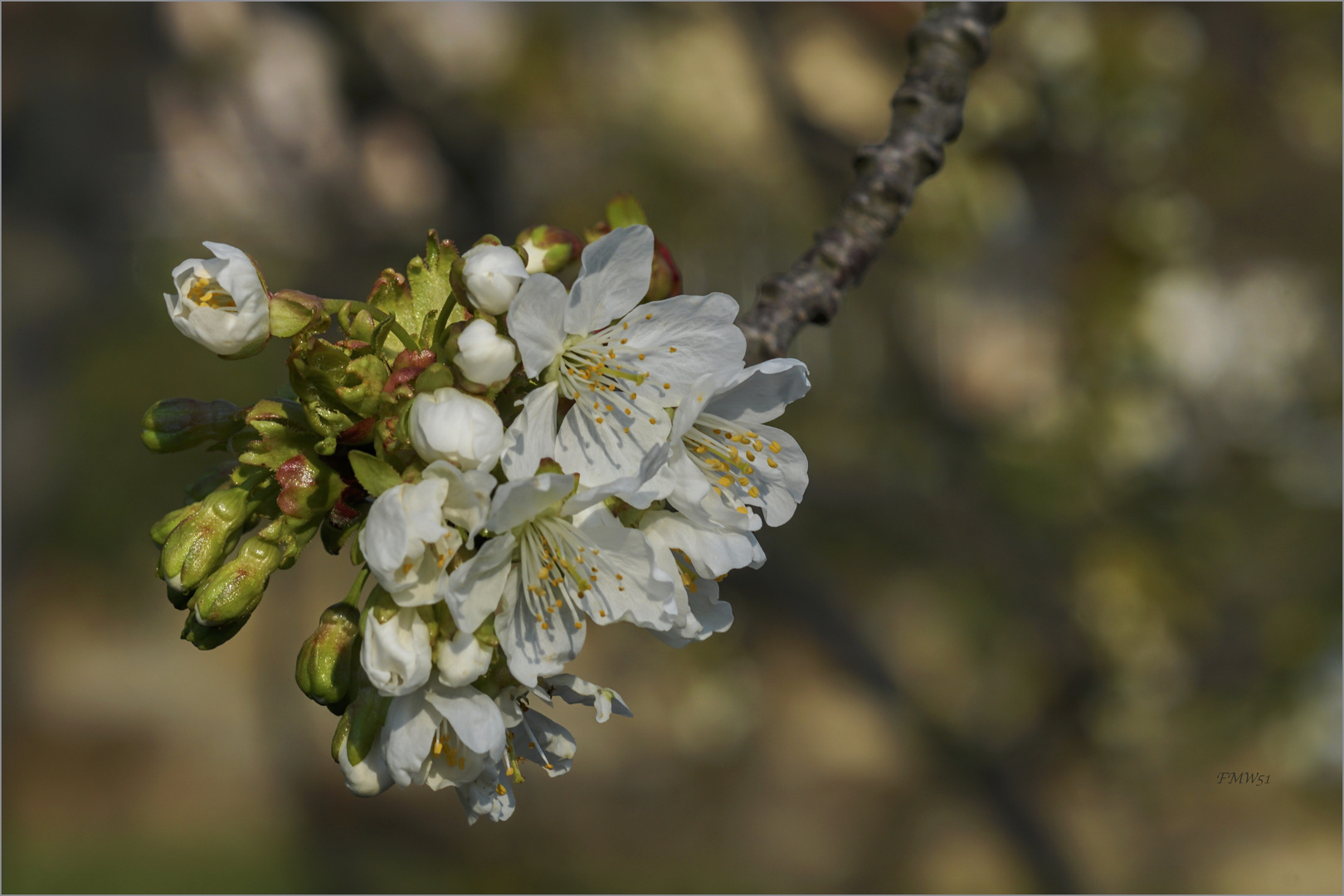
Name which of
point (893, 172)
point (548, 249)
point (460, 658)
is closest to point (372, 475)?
point (460, 658)

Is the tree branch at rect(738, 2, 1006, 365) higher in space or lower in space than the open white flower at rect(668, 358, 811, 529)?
higher

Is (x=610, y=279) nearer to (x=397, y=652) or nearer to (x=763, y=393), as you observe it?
(x=763, y=393)

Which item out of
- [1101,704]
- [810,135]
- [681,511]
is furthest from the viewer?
[1101,704]

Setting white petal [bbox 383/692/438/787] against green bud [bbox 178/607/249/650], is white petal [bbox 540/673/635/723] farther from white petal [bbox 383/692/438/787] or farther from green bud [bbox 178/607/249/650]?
green bud [bbox 178/607/249/650]

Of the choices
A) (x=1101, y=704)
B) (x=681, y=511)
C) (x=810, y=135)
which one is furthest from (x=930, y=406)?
(x=681, y=511)

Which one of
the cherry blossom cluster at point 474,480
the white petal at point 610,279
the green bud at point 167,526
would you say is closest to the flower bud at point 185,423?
the cherry blossom cluster at point 474,480

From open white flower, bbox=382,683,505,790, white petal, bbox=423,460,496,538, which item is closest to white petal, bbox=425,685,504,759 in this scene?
open white flower, bbox=382,683,505,790

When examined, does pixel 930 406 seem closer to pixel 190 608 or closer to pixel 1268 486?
pixel 1268 486
